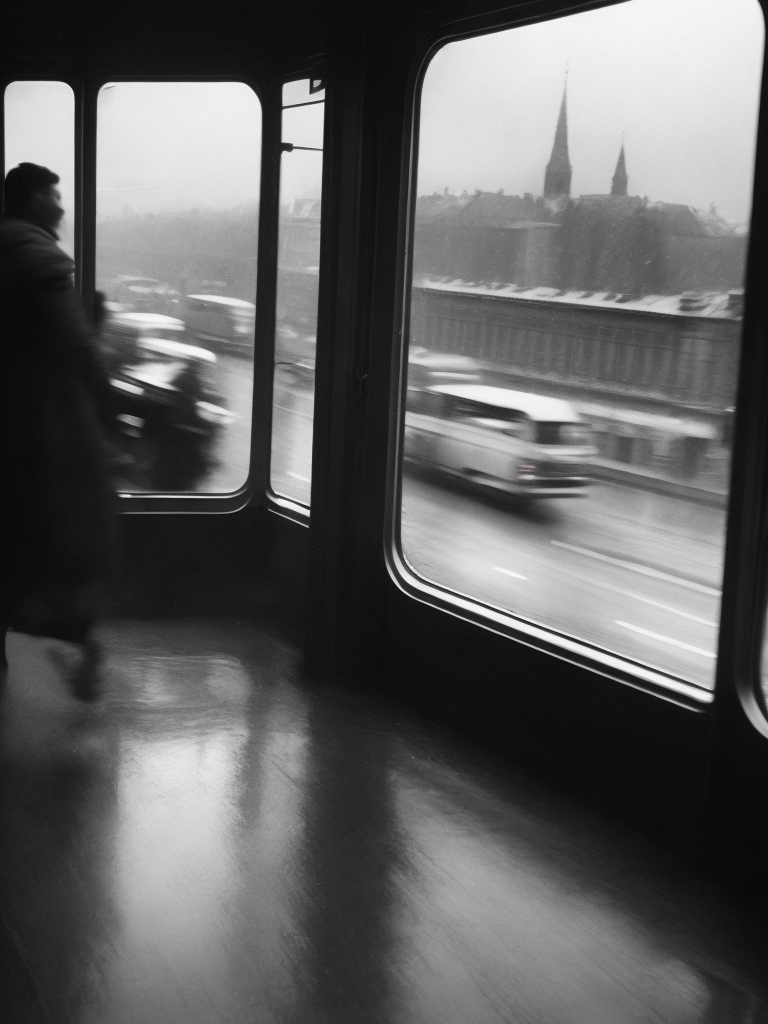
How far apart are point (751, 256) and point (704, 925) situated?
1.53 metres

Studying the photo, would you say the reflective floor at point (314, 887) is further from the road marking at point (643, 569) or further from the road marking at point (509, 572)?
the road marking at point (643, 569)

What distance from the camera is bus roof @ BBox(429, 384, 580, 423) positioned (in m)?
3.27

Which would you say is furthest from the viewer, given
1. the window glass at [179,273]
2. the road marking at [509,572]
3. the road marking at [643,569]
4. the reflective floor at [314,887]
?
the window glass at [179,273]

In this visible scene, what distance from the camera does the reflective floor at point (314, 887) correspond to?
2.21 metres

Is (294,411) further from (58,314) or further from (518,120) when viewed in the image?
(518,120)

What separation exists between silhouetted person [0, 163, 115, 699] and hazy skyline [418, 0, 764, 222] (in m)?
1.25

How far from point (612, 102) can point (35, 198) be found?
6.10 ft

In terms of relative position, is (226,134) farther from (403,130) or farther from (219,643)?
(219,643)

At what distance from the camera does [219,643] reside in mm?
4457

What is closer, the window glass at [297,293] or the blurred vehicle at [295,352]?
the window glass at [297,293]

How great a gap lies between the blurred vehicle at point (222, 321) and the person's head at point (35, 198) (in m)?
1.05

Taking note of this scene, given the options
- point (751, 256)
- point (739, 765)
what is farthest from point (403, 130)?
point (739, 765)

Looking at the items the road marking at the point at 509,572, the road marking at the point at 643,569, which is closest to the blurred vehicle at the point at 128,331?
the road marking at the point at 509,572

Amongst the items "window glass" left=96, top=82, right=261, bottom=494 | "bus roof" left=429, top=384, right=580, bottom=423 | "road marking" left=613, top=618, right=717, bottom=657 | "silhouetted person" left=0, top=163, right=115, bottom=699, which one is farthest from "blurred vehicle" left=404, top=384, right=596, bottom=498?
"window glass" left=96, top=82, right=261, bottom=494
